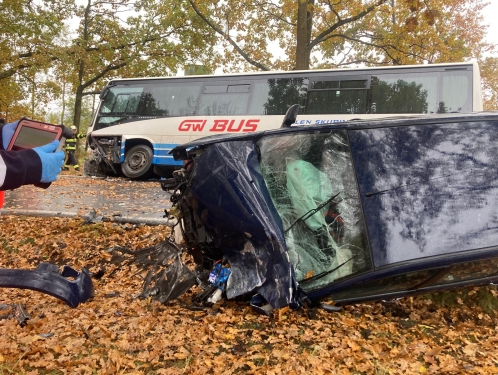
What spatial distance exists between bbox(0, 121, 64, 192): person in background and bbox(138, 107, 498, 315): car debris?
1272 millimetres

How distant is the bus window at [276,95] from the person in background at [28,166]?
9211 mm

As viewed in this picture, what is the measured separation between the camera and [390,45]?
14914 mm

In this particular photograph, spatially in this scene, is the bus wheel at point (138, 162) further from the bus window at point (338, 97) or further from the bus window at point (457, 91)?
the bus window at point (457, 91)

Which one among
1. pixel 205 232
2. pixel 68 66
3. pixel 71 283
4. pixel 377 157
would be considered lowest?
pixel 71 283

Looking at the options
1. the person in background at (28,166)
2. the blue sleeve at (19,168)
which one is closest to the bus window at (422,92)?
the person in background at (28,166)

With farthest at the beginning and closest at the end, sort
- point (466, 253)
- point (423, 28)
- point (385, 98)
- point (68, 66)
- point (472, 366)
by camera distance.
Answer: point (68, 66) → point (423, 28) → point (385, 98) → point (466, 253) → point (472, 366)

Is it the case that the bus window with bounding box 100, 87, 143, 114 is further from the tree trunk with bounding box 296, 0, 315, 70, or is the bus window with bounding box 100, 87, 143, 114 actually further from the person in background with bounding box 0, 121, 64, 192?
the person in background with bounding box 0, 121, 64, 192

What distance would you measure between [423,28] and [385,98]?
5.53m

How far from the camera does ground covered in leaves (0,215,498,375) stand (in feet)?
8.30

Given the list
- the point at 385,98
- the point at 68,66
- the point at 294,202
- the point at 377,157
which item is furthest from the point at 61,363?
the point at 68,66

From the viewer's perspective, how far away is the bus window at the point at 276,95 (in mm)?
11258

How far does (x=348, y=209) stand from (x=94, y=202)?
5984 millimetres

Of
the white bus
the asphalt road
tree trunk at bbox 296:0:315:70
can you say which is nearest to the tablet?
the asphalt road

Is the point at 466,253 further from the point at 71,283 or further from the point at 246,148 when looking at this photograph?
the point at 71,283
